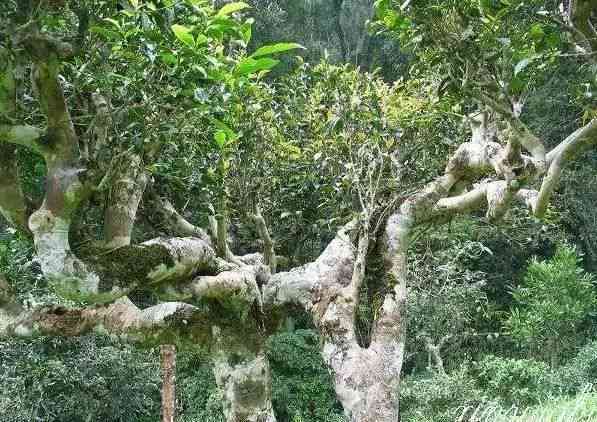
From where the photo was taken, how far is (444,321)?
22.1 feet

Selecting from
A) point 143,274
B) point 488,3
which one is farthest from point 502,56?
point 143,274

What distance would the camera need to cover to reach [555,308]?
6.60 metres

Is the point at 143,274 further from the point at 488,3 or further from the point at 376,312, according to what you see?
the point at 488,3

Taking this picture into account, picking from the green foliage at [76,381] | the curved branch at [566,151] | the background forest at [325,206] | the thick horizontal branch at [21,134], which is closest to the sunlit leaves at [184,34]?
the background forest at [325,206]

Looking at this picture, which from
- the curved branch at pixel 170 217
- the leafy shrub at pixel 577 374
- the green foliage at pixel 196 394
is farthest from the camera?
the green foliage at pixel 196 394

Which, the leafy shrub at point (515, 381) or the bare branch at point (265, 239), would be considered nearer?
the bare branch at point (265, 239)

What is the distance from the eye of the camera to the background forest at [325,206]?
7.14 feet

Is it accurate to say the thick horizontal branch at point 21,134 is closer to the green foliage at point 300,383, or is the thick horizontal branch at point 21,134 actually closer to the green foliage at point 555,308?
the green foliage at point 300,383

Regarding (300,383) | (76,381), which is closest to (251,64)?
(76,381)

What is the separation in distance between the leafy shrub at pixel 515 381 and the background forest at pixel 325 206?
0.02m

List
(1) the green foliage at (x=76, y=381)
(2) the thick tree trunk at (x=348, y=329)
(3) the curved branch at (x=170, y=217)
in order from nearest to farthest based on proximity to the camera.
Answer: (2) the thick tree trunk at (x=348, y=329) < (3) the curved branch at (x=170, y=217) < (1) the green foliage at (x=76, y=381)

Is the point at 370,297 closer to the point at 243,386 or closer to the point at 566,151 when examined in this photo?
the point at 243,386

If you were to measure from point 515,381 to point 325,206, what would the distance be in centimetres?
306

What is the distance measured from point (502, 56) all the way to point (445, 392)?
13.3 feet
